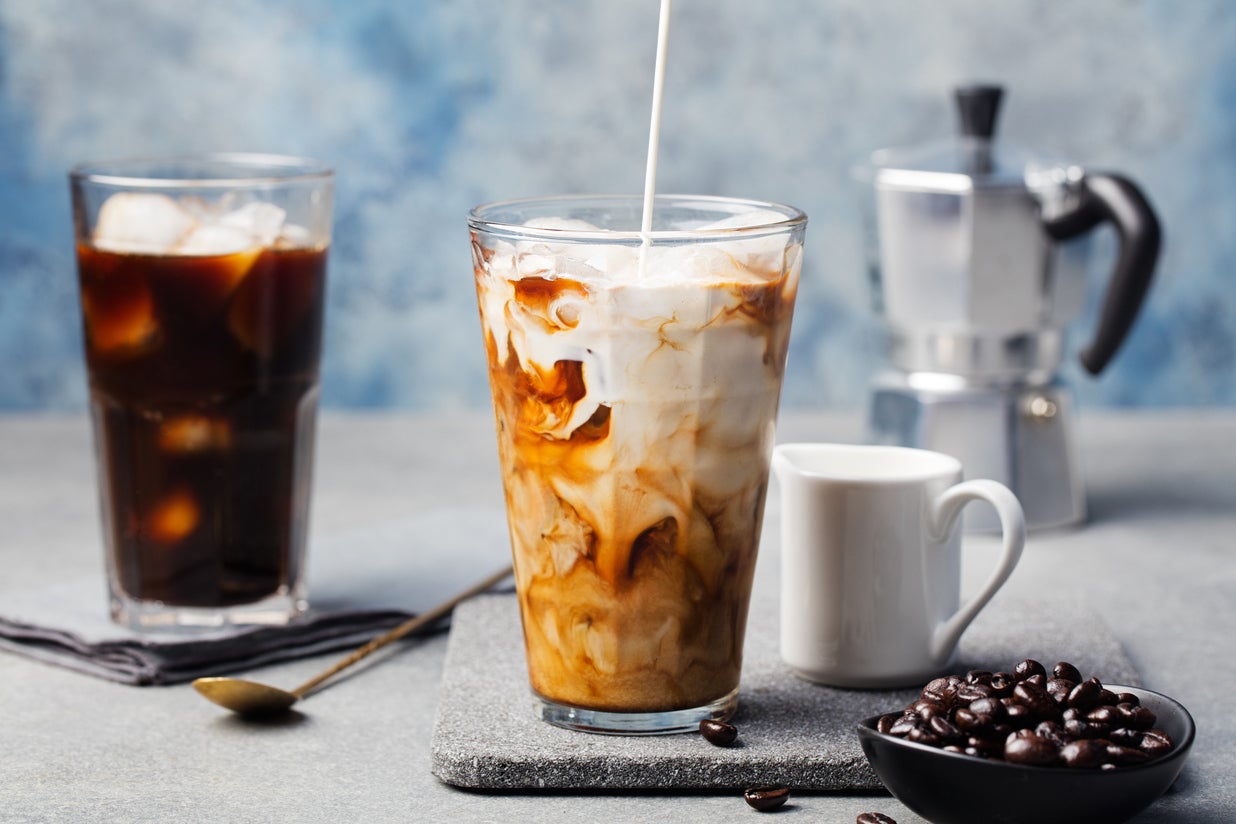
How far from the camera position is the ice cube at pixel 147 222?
1.33 metres

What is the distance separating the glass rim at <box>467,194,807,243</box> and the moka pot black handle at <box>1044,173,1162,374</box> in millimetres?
725

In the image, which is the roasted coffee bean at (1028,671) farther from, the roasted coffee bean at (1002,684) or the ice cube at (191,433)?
the ice cube at (191,433)

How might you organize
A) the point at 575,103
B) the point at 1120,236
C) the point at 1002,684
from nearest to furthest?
the point at 1002,684
the point at 1120,236
the point at 575,103

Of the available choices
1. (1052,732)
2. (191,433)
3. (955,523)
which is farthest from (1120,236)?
(191,433)

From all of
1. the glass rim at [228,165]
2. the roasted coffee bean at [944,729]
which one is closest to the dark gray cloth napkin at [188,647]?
the glass rim at [228,165]

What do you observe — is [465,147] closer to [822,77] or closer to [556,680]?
[822,77]

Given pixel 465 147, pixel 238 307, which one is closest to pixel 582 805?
pixel 238 307

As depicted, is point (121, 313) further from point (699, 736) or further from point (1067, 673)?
point (1067, 673)

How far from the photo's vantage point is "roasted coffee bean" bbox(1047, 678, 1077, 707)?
3.22 ft

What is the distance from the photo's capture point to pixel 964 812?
0.93m

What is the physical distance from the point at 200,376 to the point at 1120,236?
103 centimetres

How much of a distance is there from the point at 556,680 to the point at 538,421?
20cm

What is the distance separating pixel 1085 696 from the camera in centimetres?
98

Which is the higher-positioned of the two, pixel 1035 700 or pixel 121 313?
pixel 121 313
